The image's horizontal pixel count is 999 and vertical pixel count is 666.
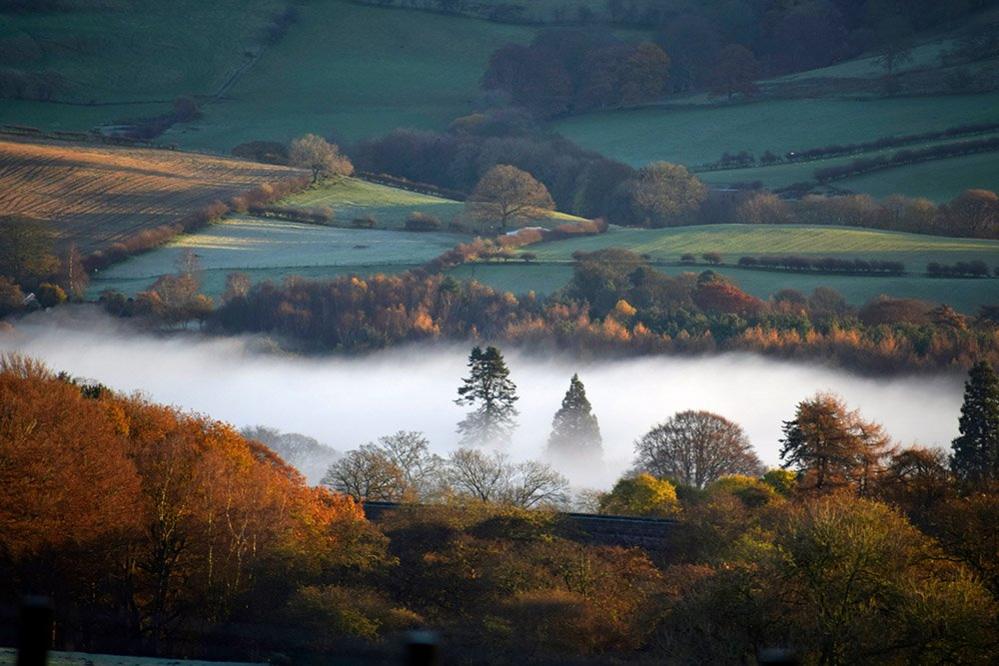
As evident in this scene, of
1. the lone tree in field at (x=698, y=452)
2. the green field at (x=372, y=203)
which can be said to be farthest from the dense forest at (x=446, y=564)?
the green field at (x=372, y=203)

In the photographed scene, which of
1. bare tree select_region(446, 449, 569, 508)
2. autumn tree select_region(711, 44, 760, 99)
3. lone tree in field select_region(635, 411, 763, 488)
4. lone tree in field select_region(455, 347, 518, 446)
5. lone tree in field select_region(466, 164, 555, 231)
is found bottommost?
bare tree select_region(446, 449, 569, 508)

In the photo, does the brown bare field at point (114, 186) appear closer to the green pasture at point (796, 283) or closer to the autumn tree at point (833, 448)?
the green pasture at point (796, 283)

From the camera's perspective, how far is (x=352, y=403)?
84125 millimetres

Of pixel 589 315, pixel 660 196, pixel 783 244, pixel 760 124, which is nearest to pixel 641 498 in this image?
pixel 589 315

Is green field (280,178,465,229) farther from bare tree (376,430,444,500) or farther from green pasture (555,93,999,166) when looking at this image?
bare tree (376,430,444,500)

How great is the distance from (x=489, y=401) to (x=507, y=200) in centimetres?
4224

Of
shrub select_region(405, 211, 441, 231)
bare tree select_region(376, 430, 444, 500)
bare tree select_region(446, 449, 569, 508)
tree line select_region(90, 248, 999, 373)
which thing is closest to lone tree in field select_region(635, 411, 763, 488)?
bare tree select_region(446, 449, 569, 508)

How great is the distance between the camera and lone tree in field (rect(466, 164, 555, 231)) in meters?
114

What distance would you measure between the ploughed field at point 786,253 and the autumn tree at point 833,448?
36.0m

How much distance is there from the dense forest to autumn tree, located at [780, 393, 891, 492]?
1.08 meters

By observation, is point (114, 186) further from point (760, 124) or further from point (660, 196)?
point (760, 124)

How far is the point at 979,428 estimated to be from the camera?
56.3 metres

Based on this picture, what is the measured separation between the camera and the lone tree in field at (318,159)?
126125 mm

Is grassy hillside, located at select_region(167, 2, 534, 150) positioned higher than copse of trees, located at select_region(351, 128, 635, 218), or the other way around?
grassy hillside, located at select_region(167, 2, 534, 150)
